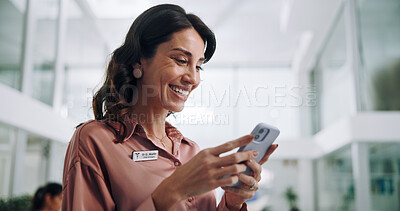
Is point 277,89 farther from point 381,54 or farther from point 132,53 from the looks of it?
point 132,53

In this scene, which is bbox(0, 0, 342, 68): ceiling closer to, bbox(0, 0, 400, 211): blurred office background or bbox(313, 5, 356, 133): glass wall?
bbox(0, 0, 400, 211): blurred office background

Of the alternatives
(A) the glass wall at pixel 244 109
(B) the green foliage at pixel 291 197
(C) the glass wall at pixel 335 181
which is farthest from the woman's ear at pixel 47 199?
(B) the green foliage at pixel 291 197

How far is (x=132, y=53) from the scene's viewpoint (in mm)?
1203

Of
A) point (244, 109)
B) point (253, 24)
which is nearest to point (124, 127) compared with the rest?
point (253, 24)

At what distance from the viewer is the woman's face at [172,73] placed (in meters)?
1.16

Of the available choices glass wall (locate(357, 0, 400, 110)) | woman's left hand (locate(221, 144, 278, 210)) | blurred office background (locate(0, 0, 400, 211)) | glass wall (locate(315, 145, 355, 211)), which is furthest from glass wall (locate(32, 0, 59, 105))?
woman's left hand (locate(221, 144, 278, 210))

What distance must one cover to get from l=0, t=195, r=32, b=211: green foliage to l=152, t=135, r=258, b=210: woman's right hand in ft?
16.1

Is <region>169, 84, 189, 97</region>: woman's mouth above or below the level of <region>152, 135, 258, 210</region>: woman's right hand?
above

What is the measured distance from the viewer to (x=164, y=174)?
1.11 meters

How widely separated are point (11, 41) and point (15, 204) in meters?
2.62

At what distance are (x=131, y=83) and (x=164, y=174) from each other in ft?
1.07

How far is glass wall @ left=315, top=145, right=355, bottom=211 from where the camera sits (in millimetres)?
8297

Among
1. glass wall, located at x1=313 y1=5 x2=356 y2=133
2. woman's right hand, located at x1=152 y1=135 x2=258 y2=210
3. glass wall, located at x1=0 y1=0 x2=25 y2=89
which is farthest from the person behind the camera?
glass wall, located at x1=313 y1=5 x2=356 y2=133

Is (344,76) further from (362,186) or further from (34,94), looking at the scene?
(34,94)
